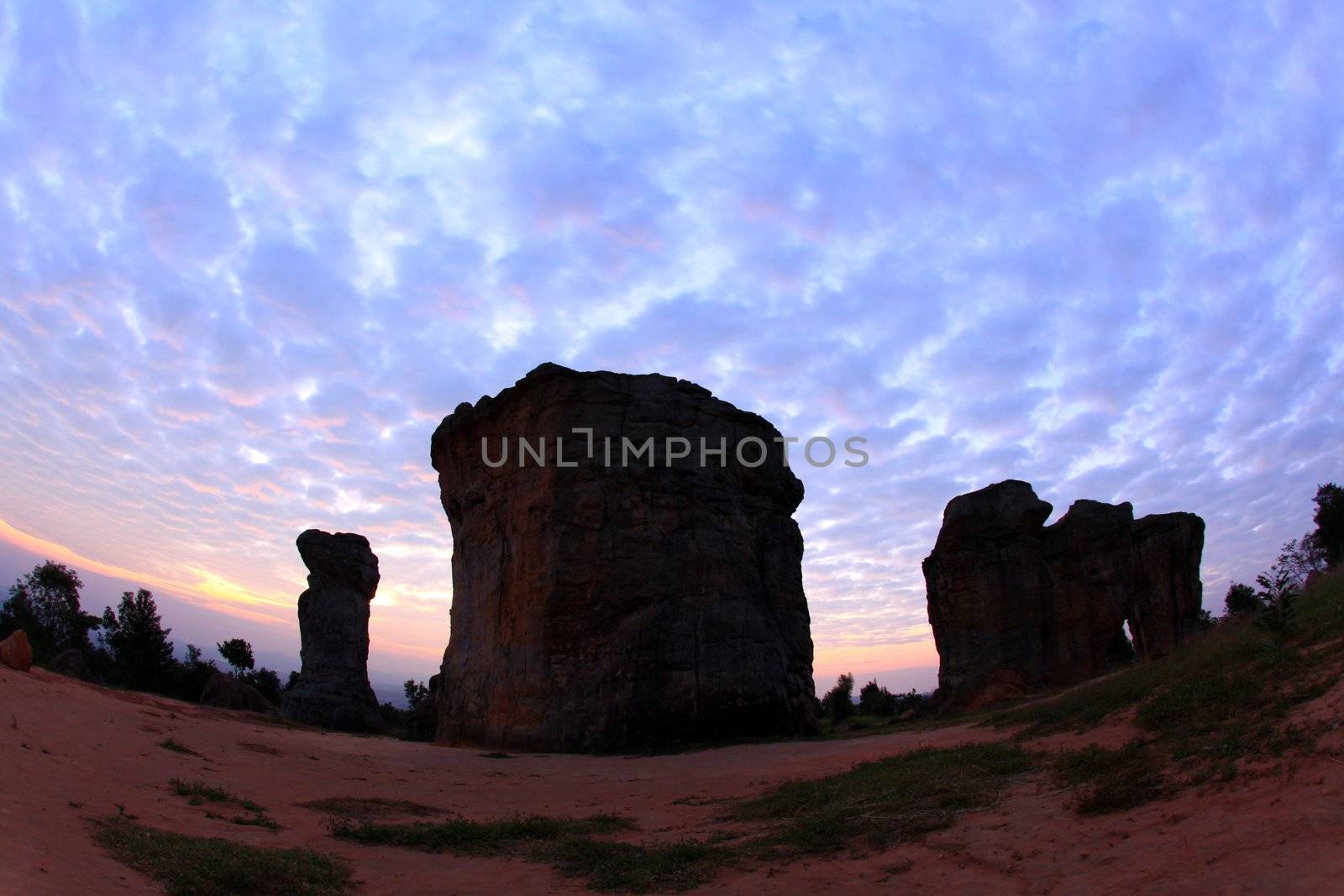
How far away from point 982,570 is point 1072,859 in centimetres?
2345

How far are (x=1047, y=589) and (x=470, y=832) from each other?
23613mm

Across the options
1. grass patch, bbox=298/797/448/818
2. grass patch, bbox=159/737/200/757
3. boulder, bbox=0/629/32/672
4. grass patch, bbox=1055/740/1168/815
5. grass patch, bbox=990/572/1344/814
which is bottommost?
grass patch, bbox=298/797/448/818

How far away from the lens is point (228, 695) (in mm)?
30141

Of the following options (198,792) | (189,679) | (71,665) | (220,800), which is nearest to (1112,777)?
(220,800)

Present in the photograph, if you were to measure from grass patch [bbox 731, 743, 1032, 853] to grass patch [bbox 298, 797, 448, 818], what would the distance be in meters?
4.09

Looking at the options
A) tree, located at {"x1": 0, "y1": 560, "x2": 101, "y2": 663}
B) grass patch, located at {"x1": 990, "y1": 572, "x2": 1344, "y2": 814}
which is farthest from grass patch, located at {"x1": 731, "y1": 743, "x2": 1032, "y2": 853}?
tree, located at {"x1": 0, "y1": 560, "x2": 101, "y2": 663}

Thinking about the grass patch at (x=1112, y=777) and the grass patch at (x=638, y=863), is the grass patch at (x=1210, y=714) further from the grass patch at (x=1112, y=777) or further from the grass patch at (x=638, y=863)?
the grass patch at (x=638, y=863)

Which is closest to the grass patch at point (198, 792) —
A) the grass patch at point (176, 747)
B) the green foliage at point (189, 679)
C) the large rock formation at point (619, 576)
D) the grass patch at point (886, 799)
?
the grass patch at point (176, 747)

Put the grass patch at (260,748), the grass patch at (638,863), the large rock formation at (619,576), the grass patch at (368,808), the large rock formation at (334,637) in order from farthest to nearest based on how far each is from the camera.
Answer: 1. the large rock formation at (334,637)
2. the large rock formation at (619,576)
3. the grass patch at (260,748)
4. the grass patch at (368,808)
5. the grass patch at (638,863)

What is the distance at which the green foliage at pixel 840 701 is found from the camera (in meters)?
38.1

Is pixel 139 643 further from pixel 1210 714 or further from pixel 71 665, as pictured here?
pixel 1210 714

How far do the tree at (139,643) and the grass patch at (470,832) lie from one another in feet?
107

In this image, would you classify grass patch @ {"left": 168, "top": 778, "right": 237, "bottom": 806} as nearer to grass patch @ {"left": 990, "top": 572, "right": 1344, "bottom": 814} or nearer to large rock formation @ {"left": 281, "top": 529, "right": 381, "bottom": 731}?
grass patch @ {"left": 990, "top": 572, "right": 1344, "bottom": 814}

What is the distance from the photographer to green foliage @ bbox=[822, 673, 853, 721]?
125 feet
